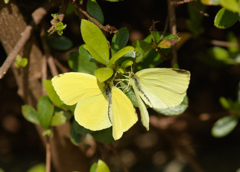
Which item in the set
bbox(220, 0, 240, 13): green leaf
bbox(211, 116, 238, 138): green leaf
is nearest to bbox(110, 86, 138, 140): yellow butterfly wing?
bbox(220, 0, 240, 13): green leaf

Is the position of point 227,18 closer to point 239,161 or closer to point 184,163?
point 239,161

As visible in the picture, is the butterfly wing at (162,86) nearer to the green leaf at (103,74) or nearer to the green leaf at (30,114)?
the green leaf at (103,74)

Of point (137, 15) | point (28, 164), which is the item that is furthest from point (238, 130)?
point (28, 164)

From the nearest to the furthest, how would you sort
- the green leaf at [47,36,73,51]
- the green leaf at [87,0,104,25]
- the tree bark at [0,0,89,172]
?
the green leaf at [87,0,104,25]
the tree bark at [0,0,89,172]
the green leaf at [47,36,73,51]

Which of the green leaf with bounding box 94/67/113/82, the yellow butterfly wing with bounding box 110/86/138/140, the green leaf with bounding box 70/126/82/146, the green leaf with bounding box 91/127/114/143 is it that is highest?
the green leaf with bounding box 94/67/113/82

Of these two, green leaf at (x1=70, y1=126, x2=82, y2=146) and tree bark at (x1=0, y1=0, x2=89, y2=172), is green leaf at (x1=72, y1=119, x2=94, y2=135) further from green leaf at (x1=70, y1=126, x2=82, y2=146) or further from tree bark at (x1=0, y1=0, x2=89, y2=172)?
tree bark at (x1=0, y1=0, x2=89, y2=172)

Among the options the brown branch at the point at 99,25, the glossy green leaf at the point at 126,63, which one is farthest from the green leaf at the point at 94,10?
the glossy green leaf at the point at 126,63

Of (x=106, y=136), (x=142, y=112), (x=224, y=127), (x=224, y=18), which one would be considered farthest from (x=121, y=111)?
(x=224, y=127)

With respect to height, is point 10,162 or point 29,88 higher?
point 29,88
